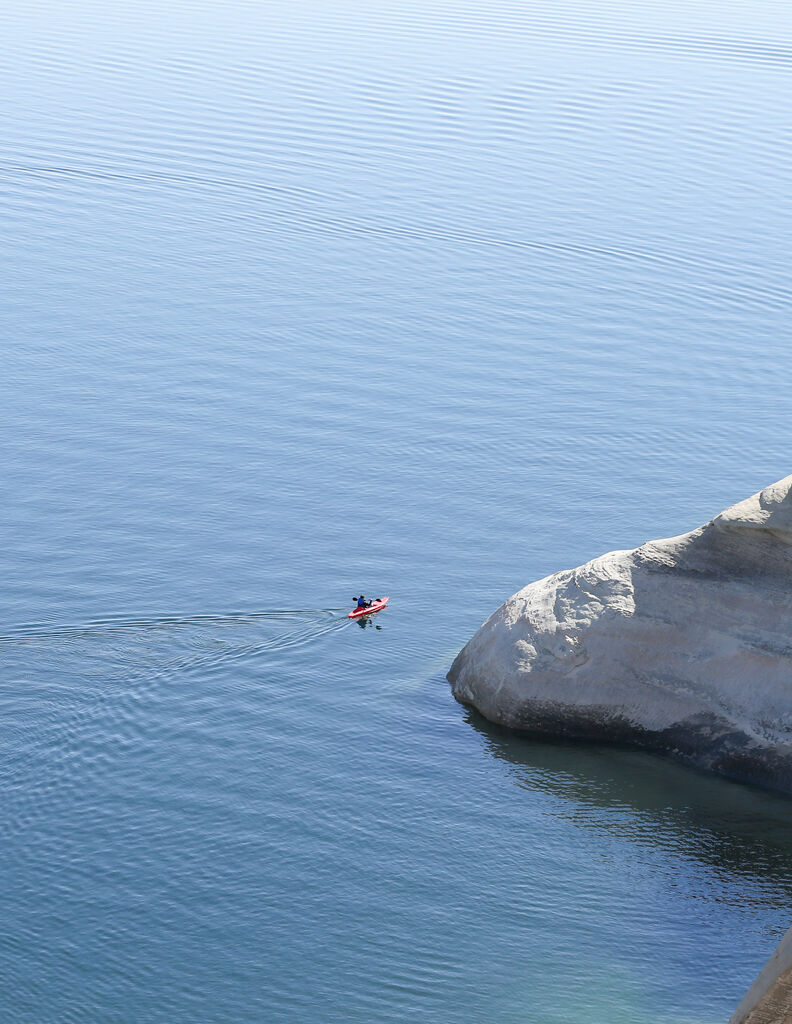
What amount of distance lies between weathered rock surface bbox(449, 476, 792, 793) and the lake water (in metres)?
0.73

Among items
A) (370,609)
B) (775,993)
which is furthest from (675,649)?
(775,993)

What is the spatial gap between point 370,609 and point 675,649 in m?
8.72

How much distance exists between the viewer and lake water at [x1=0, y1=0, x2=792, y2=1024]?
2466 cm

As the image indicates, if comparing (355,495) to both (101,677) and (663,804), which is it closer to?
(101,677)

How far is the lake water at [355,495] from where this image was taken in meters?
24.7

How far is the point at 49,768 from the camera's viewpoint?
2836cm

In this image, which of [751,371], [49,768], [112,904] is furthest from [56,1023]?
[751,371]

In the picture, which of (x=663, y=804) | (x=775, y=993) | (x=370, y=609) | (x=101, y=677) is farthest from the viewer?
(x=370, y=609)

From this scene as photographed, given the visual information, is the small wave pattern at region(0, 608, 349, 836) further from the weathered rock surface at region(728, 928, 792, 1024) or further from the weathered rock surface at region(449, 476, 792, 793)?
the weathered rock surface at region(728, 928, 792, 1024)

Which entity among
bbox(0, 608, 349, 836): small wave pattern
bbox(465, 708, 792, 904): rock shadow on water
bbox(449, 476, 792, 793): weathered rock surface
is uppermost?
bbox(449, 476, 792, 793): weathered rock surface

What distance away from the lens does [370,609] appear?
Answer: 35.6 m

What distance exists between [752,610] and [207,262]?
111 ft

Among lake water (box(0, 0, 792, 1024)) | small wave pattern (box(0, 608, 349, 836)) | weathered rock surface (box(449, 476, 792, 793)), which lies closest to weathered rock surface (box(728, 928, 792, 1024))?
lake water (box(0, 0, 792, 1024))

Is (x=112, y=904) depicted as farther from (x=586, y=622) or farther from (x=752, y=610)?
(x=752, y=610)
